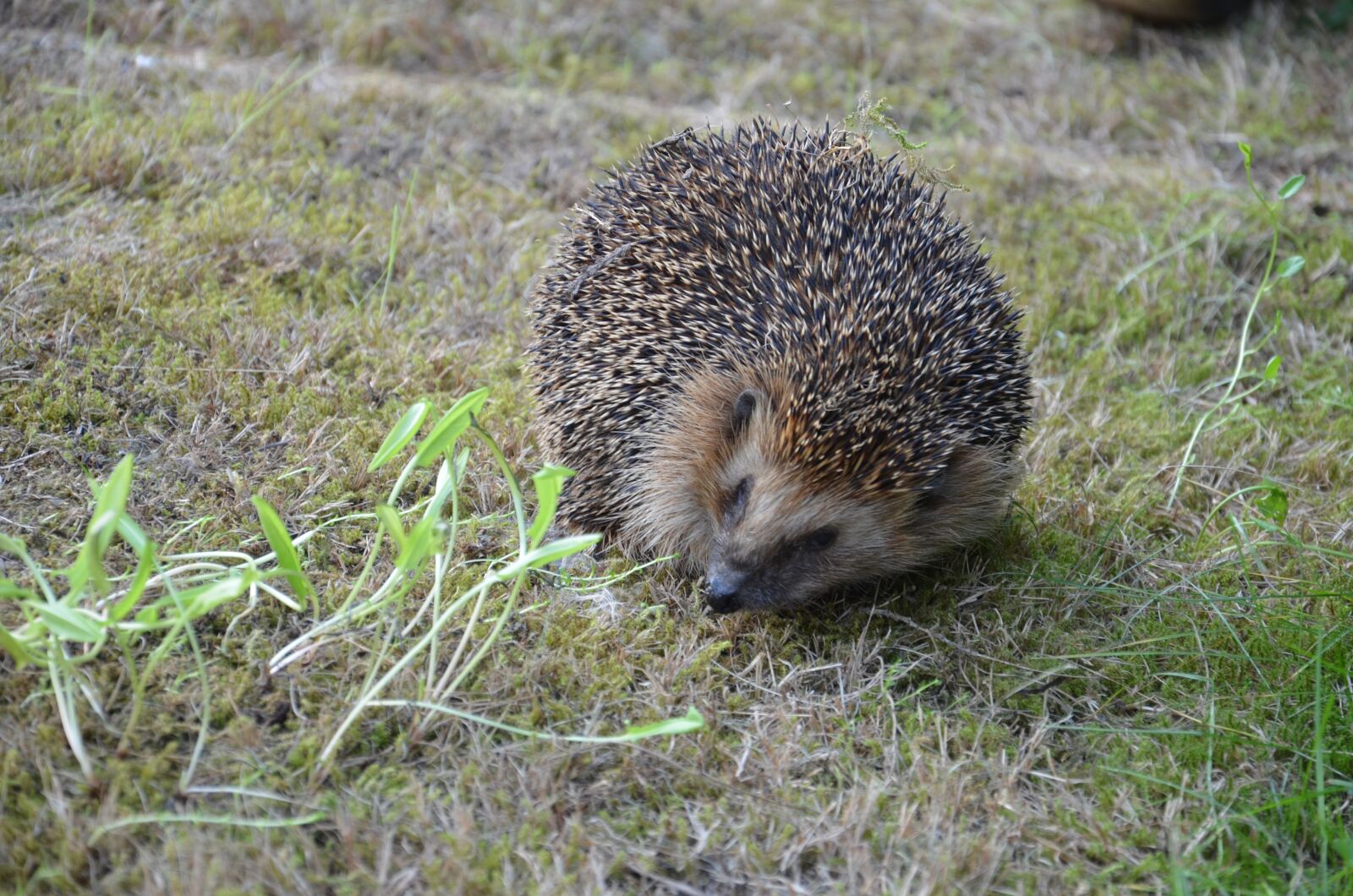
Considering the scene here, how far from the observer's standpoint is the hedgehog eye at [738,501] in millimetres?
3883

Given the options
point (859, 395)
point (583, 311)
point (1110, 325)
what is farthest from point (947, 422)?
point (1110, 325)

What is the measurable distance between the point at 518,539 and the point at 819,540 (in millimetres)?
1033

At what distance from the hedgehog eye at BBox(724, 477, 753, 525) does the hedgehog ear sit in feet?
0.61

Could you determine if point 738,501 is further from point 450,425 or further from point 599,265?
point 450,425

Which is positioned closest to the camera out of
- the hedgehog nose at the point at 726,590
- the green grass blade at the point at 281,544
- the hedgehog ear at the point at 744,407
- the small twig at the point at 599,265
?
the green grass blade at the point at 281,544

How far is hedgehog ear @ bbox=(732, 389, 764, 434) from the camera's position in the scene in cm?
387

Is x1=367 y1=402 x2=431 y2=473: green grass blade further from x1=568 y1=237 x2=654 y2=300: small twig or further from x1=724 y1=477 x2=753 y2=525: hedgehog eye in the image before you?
x1=568 y1=237 x2=654 y2=300: small twig

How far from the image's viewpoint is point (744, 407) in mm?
3893

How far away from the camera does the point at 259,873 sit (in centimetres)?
273

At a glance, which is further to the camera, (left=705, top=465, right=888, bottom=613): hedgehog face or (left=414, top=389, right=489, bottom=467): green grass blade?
(left=705, top=465, right=888, bottom=613): hedgehog face

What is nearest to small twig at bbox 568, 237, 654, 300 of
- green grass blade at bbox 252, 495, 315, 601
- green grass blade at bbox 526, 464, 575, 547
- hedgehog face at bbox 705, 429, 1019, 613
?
hedgehog face at bbox 705, 429, 1019, 613

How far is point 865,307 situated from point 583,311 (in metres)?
1.08

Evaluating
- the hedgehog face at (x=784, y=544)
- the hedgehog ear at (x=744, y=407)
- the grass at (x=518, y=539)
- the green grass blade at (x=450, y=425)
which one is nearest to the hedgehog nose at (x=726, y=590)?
the hedgehog face at (x=784, y=544)

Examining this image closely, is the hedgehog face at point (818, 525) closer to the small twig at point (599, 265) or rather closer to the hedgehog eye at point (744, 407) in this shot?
the hedgehog eye at point (744, 407)
